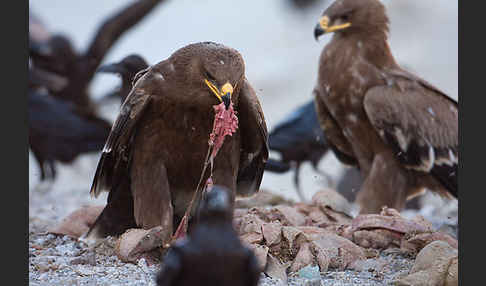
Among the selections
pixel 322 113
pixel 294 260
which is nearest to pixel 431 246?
pixel 294 260

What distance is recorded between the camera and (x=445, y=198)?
187 inches

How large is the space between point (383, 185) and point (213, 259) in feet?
10.1

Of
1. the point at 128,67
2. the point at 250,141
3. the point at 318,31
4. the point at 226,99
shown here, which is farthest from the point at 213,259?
the point at 318,31

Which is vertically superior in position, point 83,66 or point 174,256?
point 174,256

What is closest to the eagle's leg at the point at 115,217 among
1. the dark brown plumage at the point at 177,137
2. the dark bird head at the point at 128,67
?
→ the dark brown plumage at the point at 177,137

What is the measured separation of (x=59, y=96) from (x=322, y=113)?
3.92m

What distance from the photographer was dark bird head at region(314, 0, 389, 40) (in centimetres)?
459

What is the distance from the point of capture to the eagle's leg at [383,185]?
15.0 feet

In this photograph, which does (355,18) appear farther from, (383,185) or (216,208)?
(216,208)

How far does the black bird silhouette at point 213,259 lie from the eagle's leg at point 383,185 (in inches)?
117

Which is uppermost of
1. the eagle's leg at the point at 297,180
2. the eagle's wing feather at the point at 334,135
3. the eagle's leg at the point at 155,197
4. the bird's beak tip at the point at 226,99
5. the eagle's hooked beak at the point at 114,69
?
the bird's beak tip at the point at 226,99

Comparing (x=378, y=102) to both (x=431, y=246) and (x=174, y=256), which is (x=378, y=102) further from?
(x=174, y=256)

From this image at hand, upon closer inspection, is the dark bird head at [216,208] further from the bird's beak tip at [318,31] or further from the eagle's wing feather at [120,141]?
the bird's beak tip at [318,31]

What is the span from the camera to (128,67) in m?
4.05
